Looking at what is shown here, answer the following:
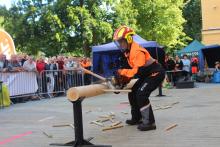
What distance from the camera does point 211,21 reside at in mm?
37125

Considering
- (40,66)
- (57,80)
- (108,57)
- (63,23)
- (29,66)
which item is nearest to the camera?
(29,66)

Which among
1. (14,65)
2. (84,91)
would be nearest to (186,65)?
(14,65)

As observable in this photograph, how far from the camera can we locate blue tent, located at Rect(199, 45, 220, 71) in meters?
30.0

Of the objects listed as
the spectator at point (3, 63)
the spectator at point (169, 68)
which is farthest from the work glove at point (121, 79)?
the spectator at point (169, 68)

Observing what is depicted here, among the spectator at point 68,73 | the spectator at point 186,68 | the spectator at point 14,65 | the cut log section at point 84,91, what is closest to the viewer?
the cut log section at point 84,91

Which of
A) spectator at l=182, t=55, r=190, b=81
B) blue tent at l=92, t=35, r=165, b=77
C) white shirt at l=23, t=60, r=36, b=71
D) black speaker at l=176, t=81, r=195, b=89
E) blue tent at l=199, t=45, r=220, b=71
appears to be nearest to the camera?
white shirt at l=23, t=60, r=36, b=71

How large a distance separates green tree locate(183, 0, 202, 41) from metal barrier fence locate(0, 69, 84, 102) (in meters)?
40.1

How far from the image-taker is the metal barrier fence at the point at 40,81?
16.8m

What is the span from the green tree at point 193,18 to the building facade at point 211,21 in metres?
21.9

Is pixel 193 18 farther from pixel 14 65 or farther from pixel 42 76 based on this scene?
pixel 14 65

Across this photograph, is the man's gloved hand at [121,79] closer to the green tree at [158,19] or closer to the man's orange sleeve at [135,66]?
the man's orange sleeve at [135,66]

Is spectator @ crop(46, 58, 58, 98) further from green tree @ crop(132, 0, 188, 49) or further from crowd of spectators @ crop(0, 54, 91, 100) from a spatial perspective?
green tree @ crop(132, 0, 188, 49)

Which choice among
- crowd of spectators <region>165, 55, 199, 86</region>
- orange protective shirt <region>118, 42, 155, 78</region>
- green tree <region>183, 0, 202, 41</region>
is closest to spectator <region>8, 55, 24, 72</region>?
orange protective shirt <region>118, 42, 155, 78</region>

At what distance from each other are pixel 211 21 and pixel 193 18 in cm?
2250
